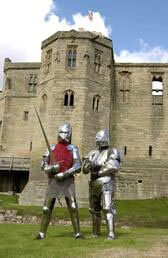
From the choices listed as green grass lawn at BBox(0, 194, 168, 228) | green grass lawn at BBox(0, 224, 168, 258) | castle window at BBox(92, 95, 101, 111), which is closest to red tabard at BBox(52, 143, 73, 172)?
green grass lawn at BBox(0, 224, 168, 258)

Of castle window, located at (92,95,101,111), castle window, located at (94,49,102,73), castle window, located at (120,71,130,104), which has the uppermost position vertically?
castle window, located at (94,49,102,73)

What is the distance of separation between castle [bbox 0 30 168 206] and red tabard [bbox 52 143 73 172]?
1594 cm

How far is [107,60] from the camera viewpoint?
30.5 m

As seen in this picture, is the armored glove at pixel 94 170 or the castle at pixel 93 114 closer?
the armored glove at pixel 94 170

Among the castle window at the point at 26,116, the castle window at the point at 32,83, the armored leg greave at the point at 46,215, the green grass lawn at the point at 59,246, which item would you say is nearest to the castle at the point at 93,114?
the castle window at the point at 26,116

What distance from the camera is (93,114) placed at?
2869 centimetres

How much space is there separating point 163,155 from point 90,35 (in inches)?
433

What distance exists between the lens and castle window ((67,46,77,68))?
29223 millimetres

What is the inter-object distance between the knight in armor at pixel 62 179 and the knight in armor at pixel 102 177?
46 cm

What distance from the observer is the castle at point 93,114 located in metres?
28.1

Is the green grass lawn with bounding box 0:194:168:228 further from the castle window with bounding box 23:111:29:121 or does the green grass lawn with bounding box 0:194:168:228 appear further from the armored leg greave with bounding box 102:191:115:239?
the castle window with bounding box 23:111:29:121

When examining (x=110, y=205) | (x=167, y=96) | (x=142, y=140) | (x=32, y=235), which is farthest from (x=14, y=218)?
(x=167, y=96)

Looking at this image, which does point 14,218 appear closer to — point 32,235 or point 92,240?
point 32,235

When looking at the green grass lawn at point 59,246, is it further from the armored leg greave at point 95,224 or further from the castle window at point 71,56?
the castle window at point 71,56
